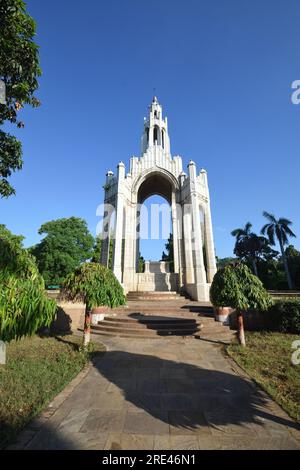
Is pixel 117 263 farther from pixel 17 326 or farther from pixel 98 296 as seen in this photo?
pixel 17 326

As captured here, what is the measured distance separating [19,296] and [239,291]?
23.9ft

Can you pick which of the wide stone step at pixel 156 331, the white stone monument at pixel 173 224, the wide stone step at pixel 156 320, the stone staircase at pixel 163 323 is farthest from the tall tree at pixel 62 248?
the wide stone step at pixel 156 331

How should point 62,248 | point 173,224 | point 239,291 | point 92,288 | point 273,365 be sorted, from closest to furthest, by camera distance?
1. point 273,365
2. point 92,288
3. point 239,291
4. point 173,224
5. point 62,248

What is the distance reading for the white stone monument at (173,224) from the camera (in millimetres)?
17031

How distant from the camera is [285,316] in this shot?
1030 centimetres

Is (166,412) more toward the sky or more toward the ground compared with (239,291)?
more toward the ground

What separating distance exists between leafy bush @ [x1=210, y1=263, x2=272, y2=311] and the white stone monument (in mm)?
Answer: 7008

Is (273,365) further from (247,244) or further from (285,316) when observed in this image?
(247,244)

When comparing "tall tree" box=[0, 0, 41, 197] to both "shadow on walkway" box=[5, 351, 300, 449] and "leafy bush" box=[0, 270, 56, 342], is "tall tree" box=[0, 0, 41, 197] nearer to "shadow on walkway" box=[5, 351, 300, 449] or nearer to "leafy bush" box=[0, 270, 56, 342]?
"leafy bush" box=[0, 270, 56, 342]

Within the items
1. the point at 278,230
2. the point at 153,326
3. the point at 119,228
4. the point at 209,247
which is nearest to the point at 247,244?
the point at 278,230

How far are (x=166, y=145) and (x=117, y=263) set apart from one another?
13.5 meters

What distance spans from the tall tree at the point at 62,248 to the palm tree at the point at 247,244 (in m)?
26.7

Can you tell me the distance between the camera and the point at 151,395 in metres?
4.71

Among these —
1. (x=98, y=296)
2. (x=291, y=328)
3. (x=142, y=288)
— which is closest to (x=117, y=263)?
(x=142, y=288)
